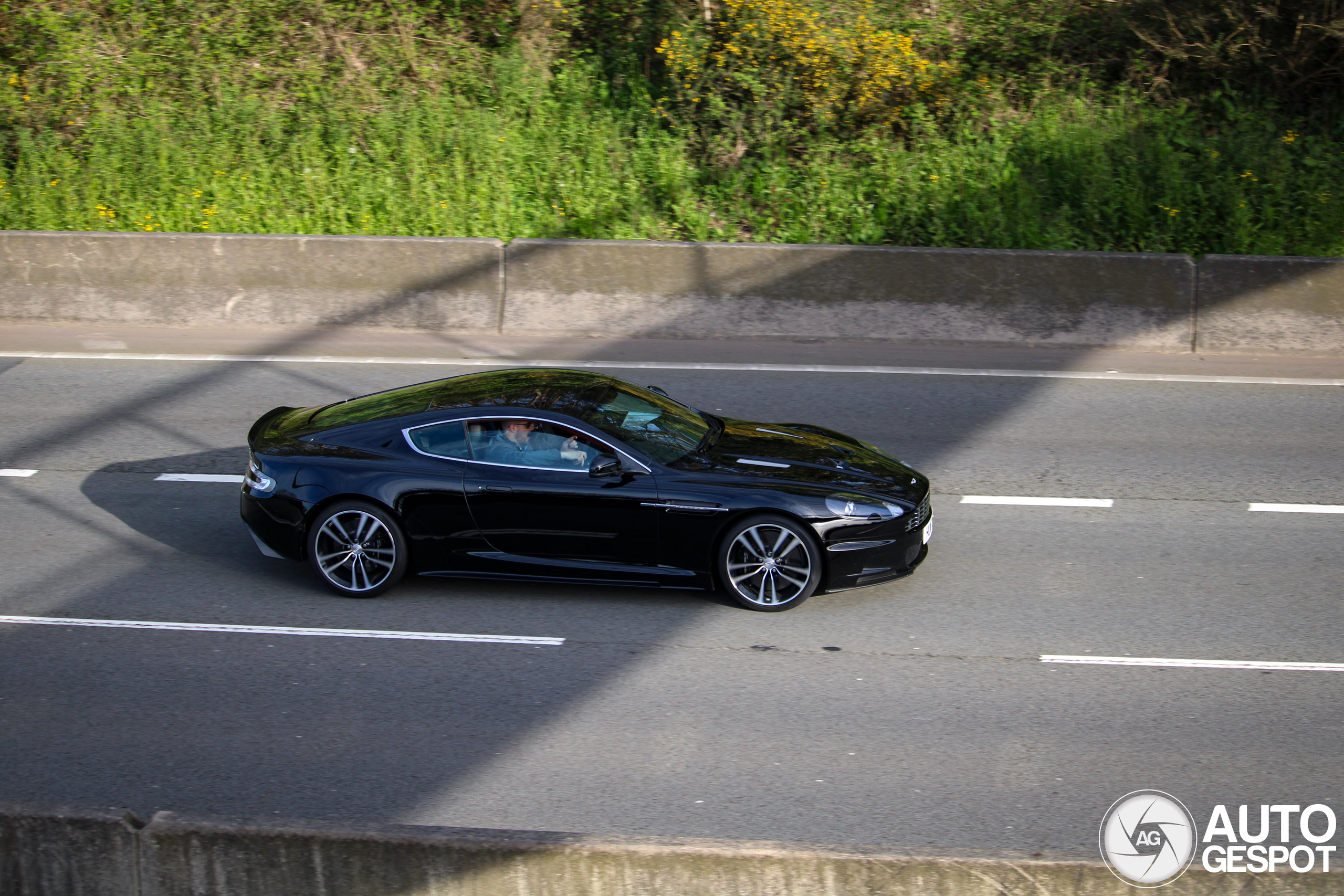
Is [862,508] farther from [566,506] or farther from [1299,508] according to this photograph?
[1299,508]

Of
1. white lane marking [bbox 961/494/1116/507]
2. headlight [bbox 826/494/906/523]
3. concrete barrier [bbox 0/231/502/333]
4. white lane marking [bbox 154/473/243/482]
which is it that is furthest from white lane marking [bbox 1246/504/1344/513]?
concrete barrier [bbox 0/231/502/333]

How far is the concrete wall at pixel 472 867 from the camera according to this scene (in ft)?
12.7

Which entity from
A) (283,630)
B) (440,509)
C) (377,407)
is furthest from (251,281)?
(283,630)

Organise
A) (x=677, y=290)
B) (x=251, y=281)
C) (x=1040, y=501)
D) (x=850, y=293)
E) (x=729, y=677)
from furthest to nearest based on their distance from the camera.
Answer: (x=251, y=281)
(x=677, y=290)
(x=850, y=293)
(x=1040, y=501)
(x=729, y=677)

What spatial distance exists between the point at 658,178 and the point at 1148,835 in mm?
11986

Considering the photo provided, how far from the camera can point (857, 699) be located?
6418 mm

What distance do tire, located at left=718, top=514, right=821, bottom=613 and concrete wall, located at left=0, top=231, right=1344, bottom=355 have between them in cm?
647

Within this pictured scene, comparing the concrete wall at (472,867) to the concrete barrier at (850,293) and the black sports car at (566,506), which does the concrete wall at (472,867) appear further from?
the concrete barrier at (850,293)

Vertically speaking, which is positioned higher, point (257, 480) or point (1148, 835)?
point (257, 480)

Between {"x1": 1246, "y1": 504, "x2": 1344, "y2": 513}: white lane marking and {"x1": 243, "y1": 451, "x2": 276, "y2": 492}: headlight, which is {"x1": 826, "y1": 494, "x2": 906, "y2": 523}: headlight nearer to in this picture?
{"x1": 1246, "y1": 504, "x2": 1344, "y2": 513}: white lane marking

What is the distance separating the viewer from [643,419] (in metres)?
7.84

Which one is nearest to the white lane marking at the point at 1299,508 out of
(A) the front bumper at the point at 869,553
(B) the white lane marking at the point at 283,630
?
(A) the front bumper at the point at 869,553

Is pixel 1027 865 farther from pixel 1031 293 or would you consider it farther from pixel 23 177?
pixel 23 177

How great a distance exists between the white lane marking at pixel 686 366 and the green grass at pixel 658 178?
2695 millimetres
